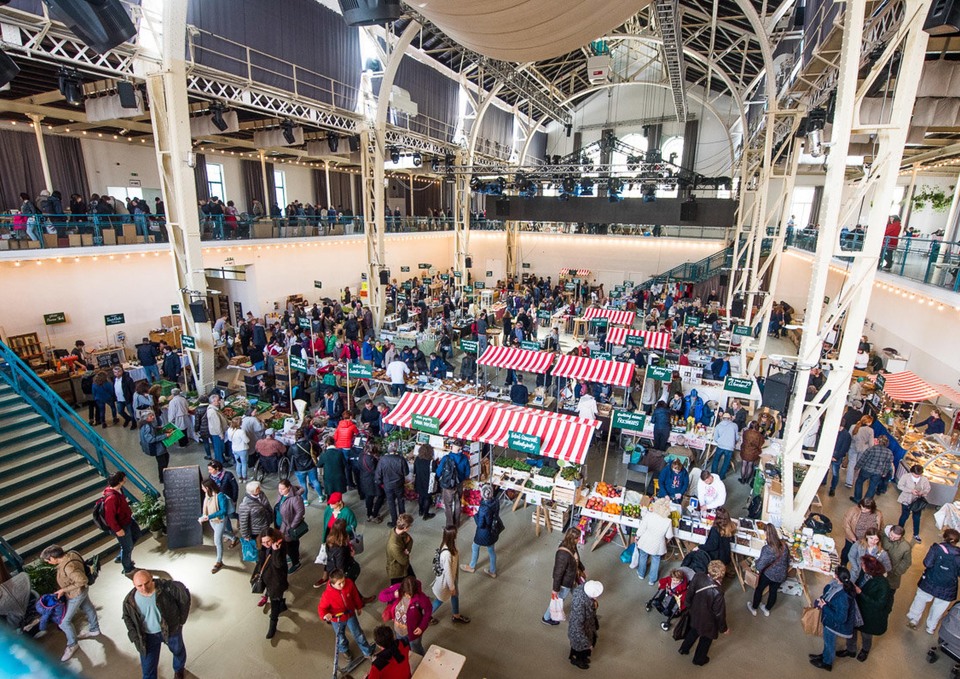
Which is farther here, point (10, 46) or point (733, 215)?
point (733, 215)

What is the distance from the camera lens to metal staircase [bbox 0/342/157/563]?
6.77 meters

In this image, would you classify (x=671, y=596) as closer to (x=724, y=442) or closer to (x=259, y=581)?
(x=724, y=442)

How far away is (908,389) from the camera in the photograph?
924 centimetres

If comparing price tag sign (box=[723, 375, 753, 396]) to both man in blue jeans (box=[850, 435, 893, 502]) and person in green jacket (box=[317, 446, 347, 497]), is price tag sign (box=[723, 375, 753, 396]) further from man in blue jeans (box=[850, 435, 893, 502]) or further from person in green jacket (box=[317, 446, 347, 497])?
person in green jacket (box=[317, 446, 347, 497])

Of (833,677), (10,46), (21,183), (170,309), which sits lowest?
(833,677)

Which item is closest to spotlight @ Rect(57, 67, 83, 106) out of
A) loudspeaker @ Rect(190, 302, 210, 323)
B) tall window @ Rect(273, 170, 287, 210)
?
loudspeaker @ Rect(190, 302, 210, 323)

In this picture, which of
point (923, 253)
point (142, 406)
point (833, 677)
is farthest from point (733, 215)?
point (142, 406)

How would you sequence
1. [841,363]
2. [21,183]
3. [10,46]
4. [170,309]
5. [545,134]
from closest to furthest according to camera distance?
1. [841,363]
2. [10,46]
3. [21,183]
4. [170,309]
5. [545,134]

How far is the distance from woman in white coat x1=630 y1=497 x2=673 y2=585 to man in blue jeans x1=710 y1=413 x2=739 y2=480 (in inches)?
107

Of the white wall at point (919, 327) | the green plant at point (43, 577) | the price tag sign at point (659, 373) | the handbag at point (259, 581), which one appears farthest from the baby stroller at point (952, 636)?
the green plant at point (43, 577)

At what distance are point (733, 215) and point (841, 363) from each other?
14.7m

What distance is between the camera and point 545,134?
116ft

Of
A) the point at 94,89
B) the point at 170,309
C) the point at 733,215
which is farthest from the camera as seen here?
the point at 733,215

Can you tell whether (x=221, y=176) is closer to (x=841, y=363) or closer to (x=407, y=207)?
(x=407, y=207)
